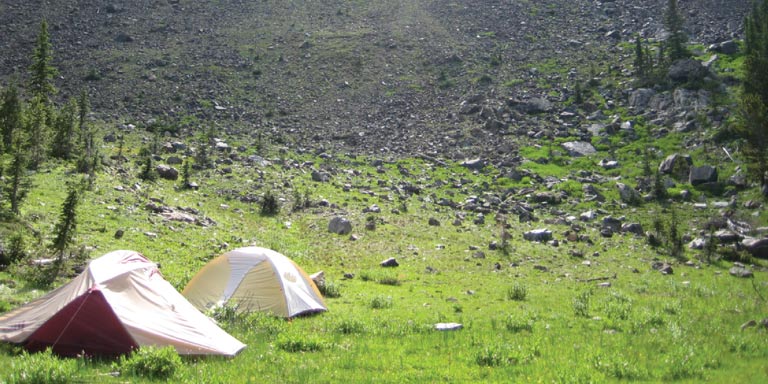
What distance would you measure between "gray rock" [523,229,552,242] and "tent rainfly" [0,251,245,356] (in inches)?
924

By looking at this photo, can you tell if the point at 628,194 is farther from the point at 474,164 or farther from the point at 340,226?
the point at 340,226

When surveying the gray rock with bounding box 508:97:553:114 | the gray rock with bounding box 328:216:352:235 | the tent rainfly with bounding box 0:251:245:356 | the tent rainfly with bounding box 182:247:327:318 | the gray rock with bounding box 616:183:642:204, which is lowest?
the gray rock with bounding box 328:216:352:235

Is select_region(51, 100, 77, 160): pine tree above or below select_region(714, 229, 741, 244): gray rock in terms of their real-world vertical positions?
above

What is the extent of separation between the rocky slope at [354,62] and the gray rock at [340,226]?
19275 mm

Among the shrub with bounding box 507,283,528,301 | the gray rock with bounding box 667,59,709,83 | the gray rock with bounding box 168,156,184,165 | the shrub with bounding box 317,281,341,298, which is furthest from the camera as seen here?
the gray rock with bounding box 667,59,709,83

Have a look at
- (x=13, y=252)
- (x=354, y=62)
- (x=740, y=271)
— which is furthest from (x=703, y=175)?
(x=13, y=252)

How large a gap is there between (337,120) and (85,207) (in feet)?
109

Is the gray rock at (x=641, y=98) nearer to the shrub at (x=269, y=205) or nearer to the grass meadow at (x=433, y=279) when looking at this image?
the grass meadow at (x=433, y=279)

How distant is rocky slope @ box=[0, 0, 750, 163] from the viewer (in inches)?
2096

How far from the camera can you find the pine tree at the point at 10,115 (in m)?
29.3

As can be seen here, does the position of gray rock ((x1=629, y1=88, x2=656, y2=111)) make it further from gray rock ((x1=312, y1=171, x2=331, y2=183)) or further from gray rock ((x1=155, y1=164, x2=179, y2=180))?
gray rock ((x1=155, y1=164, x2=179, y2=180))

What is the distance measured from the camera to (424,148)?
50.5 m

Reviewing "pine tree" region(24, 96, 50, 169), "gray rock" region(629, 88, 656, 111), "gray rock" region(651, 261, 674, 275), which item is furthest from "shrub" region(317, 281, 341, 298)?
"gray rock" region(629, 88, 656, 111)

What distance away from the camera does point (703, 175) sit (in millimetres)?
40656
